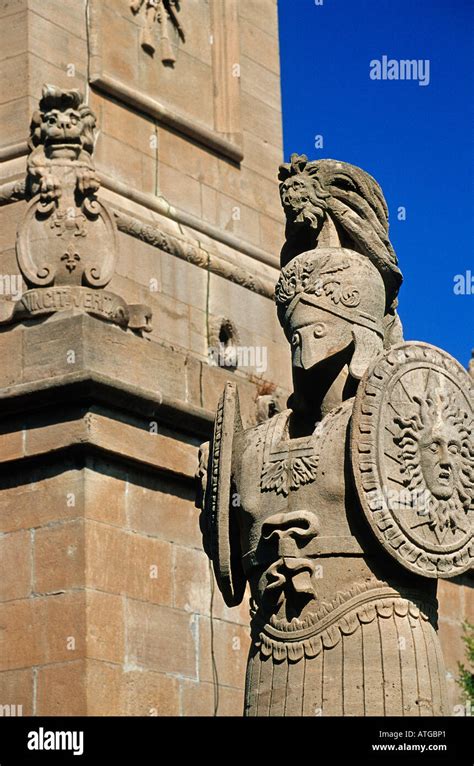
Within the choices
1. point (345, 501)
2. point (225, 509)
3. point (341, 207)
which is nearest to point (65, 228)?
point (341, 207)

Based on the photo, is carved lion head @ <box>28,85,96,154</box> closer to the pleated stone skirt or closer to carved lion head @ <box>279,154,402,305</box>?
carved lion head @ <box>279,154,402,305</box>

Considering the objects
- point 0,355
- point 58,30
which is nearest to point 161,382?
point 0,355

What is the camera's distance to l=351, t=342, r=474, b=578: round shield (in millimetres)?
8500

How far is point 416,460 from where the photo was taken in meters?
8.64

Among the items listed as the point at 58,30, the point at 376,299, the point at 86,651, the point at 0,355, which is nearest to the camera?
the point at 376,299

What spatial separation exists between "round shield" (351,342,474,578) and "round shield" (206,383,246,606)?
85 cm

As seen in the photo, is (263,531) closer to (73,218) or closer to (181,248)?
(73,218)

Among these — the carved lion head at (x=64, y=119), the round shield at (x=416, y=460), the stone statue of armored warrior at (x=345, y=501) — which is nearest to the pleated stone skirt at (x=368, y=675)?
the stone statue of armored warrior at (x=345, y=501)

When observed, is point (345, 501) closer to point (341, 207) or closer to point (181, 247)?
point (341, 207)

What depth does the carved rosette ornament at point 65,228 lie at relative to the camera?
14.0 metres

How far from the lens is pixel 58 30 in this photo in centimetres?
1655
